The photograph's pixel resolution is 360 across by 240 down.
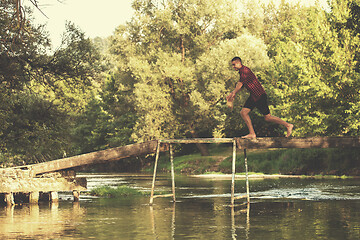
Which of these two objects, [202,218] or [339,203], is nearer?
[202,218]

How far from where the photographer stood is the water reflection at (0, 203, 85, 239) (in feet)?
45.3

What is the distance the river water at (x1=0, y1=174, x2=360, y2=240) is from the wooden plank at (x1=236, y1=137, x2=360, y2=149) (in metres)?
2.02

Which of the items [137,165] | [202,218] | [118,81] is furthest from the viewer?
[137,165]

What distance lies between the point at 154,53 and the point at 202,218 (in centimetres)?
5381

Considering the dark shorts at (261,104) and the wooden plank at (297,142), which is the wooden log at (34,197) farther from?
the dark shorts at (261,104)

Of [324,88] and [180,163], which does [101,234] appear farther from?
[180,163]

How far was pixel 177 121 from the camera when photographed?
70.0m

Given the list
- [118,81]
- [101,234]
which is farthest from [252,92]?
[118,81]

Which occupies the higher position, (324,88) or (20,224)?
(324,88)

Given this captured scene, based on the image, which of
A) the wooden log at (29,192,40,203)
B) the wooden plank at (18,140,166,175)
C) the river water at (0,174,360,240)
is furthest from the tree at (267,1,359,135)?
the wooden log at (29,192,40,203)

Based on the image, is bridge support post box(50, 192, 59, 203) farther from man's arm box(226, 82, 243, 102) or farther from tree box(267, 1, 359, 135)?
tree box(267, 1, 359, 135)

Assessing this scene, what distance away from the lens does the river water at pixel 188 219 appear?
44.1 feet

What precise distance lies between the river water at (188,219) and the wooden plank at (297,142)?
6.63ft

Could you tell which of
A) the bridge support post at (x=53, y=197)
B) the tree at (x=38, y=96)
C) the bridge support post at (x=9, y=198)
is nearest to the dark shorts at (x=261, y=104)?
the bridge support post at (x=53, y=197)
